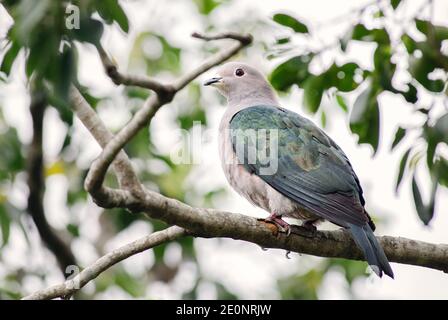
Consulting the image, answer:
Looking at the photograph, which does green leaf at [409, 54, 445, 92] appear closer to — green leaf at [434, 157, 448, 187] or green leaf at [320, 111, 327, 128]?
green leaf at [434, 157, 448, 187]

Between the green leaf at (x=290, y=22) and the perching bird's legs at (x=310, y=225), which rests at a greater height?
the green leaf at (x=290, y=22)

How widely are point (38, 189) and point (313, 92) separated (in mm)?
2605

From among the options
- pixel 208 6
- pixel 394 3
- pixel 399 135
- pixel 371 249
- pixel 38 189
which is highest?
pixel 394 3

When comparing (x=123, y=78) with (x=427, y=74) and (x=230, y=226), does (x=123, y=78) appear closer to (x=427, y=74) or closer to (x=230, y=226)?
(x=230, y=226)

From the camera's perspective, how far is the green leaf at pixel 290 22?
187 inches

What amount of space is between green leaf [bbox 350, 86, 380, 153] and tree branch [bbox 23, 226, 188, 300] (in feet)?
4.82

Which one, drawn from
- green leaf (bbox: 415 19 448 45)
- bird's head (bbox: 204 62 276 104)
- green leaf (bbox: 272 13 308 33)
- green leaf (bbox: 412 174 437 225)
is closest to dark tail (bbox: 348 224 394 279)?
green leaf (bbox: 412 174 437 225)

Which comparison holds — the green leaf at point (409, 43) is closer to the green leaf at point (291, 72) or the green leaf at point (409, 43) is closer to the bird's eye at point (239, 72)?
the green leaf at point (291, 72)

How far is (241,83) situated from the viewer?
5934 millimetres

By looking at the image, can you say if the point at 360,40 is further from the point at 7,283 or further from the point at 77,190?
the point at 7,283

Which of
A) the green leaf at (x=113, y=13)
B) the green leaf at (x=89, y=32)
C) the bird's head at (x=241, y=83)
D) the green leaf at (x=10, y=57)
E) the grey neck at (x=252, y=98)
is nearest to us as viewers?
the green leaf at (x=89, y=32)

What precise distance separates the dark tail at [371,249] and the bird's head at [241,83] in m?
1.86

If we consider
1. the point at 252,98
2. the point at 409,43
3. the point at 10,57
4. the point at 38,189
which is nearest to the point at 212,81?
the point at 252,98

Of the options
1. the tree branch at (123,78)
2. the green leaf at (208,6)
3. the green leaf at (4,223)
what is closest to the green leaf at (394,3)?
the tree branch at (123,78)
